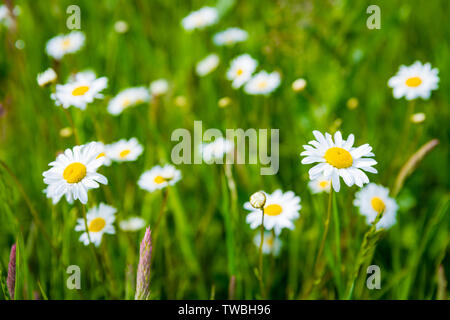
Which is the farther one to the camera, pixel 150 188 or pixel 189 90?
pixel 189 90

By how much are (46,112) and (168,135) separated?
17.7 inches

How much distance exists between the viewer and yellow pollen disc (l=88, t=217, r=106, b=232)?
891 millimetres

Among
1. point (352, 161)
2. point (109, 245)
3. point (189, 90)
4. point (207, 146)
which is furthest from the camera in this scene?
point (189, 90)

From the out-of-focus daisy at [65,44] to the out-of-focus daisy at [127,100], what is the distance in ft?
0.89

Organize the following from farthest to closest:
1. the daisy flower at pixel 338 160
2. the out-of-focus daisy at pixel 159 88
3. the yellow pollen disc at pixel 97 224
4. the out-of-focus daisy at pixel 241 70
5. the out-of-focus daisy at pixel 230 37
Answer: the out-of-focus daisy at pixel 230 37
the out-of-focus daisy at pixel 159 88
the out-of-focus daisy at pixel 241 70
the yellow pollen disc at pixel 97 224
the daisy flower at pixel 338 160

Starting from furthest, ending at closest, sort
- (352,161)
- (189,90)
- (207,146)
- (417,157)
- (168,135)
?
(189,90)
(168,135)
(207,146)
(417,157)
(352,161)

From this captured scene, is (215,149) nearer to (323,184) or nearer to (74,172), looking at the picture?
(323,184)

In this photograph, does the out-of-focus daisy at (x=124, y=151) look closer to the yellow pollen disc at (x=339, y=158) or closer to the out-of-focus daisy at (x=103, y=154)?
the out-of-focus daisy at (x=103, y=154)

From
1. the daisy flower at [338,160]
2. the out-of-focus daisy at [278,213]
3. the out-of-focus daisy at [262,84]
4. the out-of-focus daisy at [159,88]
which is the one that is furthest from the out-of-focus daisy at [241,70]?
the daisy flower at [338,160]

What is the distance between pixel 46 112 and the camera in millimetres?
1442

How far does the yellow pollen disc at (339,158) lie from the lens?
67 centimetres

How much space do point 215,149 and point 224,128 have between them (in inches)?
7.4

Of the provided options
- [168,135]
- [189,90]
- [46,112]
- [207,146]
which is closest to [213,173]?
[207,146]
